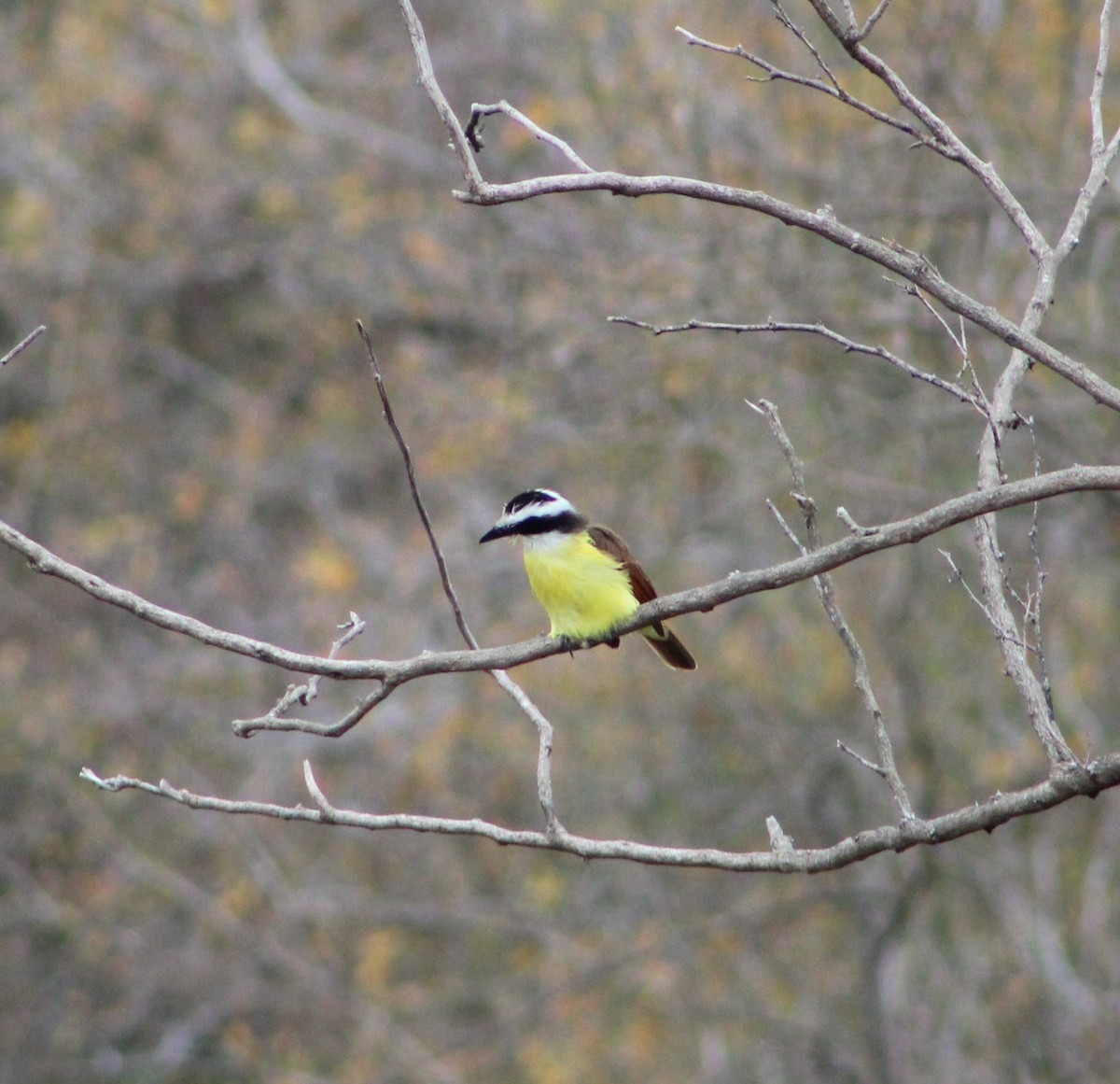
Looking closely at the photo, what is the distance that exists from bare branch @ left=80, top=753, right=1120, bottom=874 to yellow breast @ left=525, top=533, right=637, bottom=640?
4.46 ft

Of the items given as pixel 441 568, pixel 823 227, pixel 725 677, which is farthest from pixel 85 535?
pixel 823 227

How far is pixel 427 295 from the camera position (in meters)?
10.2

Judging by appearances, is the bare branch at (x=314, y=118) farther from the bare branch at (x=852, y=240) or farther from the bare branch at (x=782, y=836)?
the bare branch at (x=852, y=240)

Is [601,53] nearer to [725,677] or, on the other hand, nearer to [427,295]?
[427,295]

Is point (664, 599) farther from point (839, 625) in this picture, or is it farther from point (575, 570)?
point (575, 570)

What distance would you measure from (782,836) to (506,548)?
7.13m

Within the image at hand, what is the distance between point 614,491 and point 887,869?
→ 8.90 feet

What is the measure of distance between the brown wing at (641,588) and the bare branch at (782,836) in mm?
1769

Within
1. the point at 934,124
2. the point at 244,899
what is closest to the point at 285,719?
the point at 934,124

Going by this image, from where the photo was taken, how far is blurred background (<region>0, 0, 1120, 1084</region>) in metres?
8.10

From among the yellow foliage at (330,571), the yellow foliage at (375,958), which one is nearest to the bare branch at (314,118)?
the yellow foliage at (330,571)

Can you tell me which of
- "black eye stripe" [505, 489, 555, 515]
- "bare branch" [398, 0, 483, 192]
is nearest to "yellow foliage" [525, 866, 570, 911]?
"black eye stripe" [505, 489, 555, 515]

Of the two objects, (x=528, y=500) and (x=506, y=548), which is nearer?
(x=528, y=500)

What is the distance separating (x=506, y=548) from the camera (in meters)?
10.2
